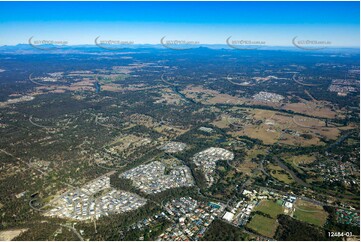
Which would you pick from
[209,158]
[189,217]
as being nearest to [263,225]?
[189,217]

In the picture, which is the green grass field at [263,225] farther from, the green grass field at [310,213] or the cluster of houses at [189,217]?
the cluster of houses at [189,217]

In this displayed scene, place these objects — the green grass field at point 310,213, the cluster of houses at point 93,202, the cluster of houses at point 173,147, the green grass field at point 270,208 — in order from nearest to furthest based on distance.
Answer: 1. the green grass field at point 310,213
2. the cluster of houses at point 93,202
3. the green grass field at point 270,208
4. the cluster of houses at point 173,147

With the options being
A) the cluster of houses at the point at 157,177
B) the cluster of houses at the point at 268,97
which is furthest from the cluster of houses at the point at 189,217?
the cluster of houses at the point at 268,97

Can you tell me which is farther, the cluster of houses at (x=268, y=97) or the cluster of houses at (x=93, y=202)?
the cluster of houses at (x=268, y=97)

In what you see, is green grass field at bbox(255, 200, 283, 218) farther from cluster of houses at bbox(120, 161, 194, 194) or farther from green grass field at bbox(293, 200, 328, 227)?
cluster of houses at bbox(120, 161, 194, 194)

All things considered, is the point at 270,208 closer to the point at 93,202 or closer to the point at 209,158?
the point at 209,158
